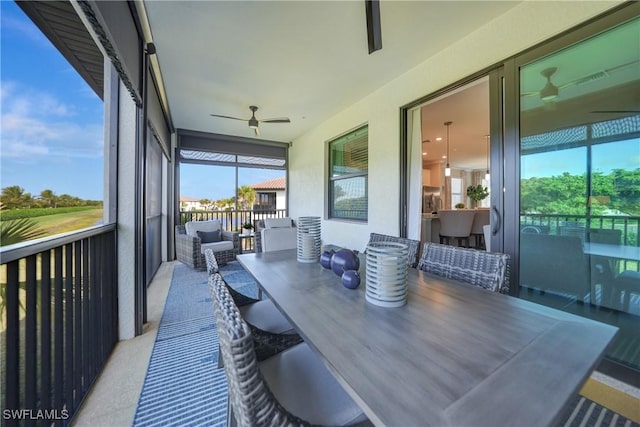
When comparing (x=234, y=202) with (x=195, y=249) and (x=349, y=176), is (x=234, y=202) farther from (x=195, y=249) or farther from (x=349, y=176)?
(x=349, y=176)

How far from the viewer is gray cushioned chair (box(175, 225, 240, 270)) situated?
422 cm

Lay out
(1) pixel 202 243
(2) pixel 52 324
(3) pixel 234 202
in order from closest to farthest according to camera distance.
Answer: (2) pixel 52 324 < (1) pixel 202 243 < (3) pixel 234 202

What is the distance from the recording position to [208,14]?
7.11 feet

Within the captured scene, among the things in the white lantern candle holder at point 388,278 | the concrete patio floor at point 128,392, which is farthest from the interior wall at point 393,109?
the white lantern candle holder at point 388,278

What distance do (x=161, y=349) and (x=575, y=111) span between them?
356cm

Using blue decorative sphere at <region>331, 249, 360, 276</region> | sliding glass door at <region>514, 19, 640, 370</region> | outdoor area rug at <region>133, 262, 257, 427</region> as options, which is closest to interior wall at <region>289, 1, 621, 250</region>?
sliding glass door at <region>514, 19, 640, 370</region>

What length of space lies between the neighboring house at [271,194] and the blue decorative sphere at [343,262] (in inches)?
212

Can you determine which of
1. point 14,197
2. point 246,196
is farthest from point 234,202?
point 14,197

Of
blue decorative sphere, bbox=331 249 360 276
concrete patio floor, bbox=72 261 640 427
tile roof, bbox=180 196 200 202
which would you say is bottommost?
concrete patio floor, bbox=72 261 640 427

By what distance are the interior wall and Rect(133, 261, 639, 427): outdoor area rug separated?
2302 millimetres

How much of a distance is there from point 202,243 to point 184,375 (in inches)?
130

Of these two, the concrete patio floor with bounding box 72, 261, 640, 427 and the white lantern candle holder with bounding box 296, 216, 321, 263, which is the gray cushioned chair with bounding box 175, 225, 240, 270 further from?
the white lantern candle holder with bounding box 296, 216, 321, 263

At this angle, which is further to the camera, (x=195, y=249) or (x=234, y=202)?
(x=234, y=202)

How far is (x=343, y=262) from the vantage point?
1451 mm
